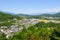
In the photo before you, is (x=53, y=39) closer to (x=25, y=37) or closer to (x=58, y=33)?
(x=58, y=33)

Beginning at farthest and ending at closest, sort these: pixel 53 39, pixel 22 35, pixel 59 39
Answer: pixel 22 35
pixel 53 39
pixel 59 39

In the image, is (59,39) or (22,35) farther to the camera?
(22,35)

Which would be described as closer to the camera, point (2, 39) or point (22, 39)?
point (22, 39)

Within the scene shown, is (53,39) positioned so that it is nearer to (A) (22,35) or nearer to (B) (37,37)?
(B) (37,37)

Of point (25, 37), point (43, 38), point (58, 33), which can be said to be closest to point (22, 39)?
point (25, 37)

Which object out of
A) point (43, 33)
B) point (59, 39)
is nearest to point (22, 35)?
point (43, 33)

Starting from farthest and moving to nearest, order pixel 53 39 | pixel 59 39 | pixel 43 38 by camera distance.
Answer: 1. pixel 43 38
2. pixel 53 39
3. pixel 59 39

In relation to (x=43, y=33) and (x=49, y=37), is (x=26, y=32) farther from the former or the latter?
(x=49, y=37)

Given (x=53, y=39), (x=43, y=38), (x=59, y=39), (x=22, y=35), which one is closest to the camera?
(x=59, y=39)
